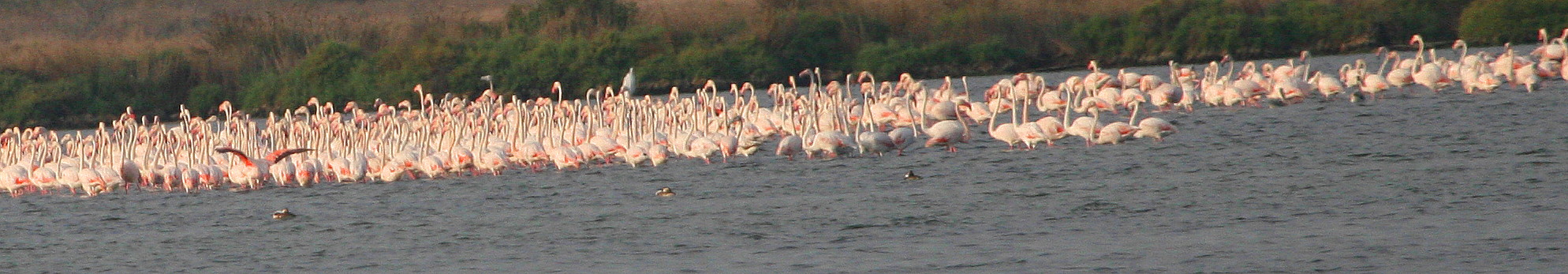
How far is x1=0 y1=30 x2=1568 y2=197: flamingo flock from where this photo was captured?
21.2 m

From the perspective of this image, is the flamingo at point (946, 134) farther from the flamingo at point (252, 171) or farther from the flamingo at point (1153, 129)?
the flamingo at point (252, 171)

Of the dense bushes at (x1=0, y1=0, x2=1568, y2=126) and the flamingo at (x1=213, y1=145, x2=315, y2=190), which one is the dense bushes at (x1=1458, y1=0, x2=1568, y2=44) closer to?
the dense bushes at (x1=0, y1=0, x2=1568, y2=126)

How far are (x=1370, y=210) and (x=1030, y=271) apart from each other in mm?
3442

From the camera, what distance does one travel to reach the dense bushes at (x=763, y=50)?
42094mm

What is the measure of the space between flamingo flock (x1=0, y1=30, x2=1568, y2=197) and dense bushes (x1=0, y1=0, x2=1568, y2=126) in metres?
13.0

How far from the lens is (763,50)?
4288cm

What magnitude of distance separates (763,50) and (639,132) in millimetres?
19915

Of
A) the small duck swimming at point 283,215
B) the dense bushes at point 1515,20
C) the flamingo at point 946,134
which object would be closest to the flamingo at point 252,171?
the small duck swimming at point 283,215

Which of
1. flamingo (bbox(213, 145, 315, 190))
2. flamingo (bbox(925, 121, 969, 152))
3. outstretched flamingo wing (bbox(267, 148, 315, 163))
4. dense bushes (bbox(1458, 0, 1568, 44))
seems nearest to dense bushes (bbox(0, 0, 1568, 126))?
dense bushes (bbox(1458, 0, 1568, 44))

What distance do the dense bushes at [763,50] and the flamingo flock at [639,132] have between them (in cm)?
1295

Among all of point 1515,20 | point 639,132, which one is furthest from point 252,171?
point 1515,20

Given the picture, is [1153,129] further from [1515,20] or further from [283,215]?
[1515,20]

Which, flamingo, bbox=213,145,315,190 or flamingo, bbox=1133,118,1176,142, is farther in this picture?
flamingo, bbox=213,145,315,190

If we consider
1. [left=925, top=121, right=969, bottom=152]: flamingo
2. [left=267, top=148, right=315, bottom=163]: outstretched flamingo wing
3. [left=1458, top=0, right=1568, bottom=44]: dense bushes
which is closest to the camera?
[left=925, top=121, right=969, bottom=152]: flamingo
